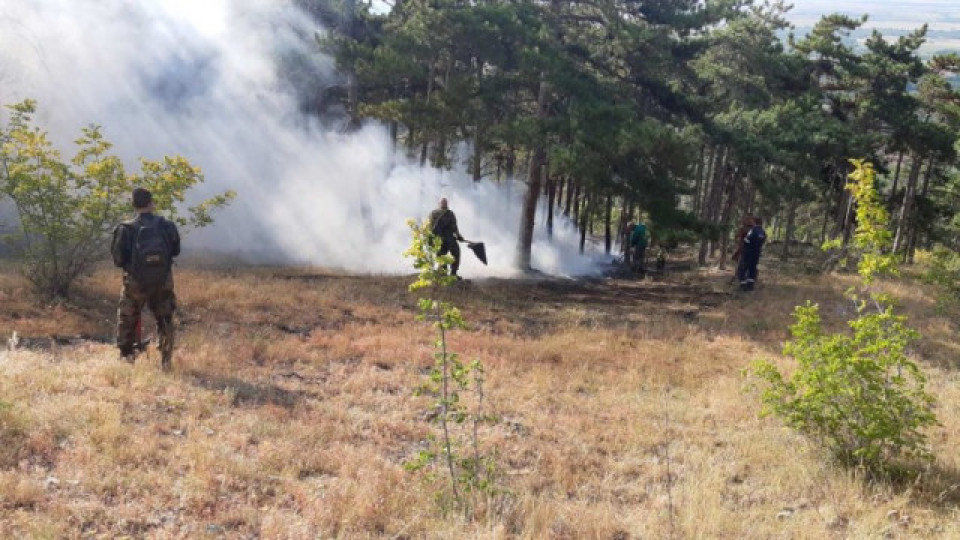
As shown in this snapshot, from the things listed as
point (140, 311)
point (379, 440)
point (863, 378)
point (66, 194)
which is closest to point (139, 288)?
point (140, 311)

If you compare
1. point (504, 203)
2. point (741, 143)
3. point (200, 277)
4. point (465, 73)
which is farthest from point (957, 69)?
point (200, 277)

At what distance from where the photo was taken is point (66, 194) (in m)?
9.56

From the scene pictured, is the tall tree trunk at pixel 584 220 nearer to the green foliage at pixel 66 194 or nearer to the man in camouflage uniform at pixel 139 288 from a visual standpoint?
the green foliage at pixel 66 194

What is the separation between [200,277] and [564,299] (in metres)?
7.88

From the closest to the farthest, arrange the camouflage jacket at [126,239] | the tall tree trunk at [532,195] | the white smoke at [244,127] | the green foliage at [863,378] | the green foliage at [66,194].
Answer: the green foliage at [863,378] < the camouflage jacket at [126,239] < the green foliage at [66,194] < the tall tree trunk at [532,195] < the white smoke at [244,127]

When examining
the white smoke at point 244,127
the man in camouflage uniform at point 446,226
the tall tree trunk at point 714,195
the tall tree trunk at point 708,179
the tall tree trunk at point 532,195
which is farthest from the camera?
the tall tree trunk at point 708,179

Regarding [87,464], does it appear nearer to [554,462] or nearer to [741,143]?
[554,462]

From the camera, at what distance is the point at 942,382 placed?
891 centimetres

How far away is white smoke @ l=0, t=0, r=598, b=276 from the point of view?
63.2 ft

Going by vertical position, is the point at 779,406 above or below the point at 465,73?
below

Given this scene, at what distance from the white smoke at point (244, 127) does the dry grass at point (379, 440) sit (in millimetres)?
9393

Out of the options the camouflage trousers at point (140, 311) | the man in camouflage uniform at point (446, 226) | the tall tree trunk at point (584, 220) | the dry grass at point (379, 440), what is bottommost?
the dry grass at point (379, 440)

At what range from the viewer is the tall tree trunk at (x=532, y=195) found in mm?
18531

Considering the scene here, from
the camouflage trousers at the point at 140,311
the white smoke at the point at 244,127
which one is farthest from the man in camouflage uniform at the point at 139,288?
the white smoke at the point at 244,127
